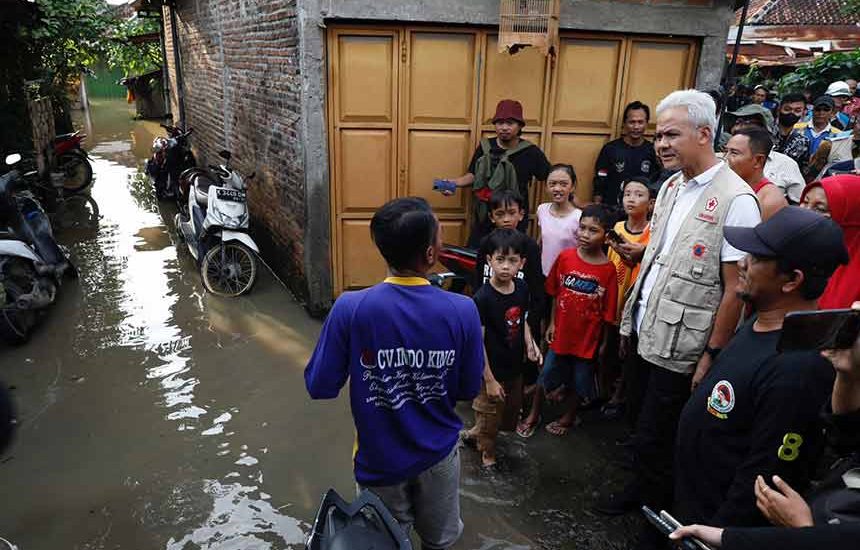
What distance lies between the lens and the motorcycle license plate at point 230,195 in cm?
586

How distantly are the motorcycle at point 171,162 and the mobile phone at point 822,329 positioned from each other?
30.3 feet

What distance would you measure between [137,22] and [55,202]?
42.4 ft

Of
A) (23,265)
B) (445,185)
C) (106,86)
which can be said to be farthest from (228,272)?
(106,86)

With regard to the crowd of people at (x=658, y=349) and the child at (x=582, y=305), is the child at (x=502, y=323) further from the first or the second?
the child at (x=582, y=305)

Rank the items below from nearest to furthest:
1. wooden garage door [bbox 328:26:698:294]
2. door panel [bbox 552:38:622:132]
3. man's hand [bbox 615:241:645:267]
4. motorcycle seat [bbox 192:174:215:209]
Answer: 1. man's hand [bbox 615:241:645:267]
2. wooden garage door [bbox 328:26:698:294]
3. door panel [bbox 552:38:622:132]
4. motorcycle seat [bbox 192:174:215:209]

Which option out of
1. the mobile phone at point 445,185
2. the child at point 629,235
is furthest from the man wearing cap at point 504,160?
the child at point 629,235

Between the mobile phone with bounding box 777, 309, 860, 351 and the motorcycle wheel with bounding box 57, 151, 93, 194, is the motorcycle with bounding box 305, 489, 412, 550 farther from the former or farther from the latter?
the motorcycle wheel with bounding box 57, 151, 93, 194

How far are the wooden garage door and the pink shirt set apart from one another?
127 centimetres

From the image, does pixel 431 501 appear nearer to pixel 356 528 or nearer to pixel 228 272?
pixel 356 528

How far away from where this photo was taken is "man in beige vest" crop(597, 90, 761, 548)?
8.37 ft

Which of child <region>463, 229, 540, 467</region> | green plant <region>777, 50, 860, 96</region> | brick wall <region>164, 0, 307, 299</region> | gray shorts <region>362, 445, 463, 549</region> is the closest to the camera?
gray shorts <region>362, 445, 463, 549</region>

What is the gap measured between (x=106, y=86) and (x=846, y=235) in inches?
1263

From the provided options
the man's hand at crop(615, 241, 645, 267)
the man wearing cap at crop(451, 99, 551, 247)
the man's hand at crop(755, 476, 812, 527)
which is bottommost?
the man's hand at crop(755, 476, 812, 527)

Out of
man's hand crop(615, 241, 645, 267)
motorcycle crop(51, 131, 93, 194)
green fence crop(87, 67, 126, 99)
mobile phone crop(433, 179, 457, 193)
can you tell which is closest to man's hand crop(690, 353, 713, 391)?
man's hand crop(615, 241, 645, 267)
